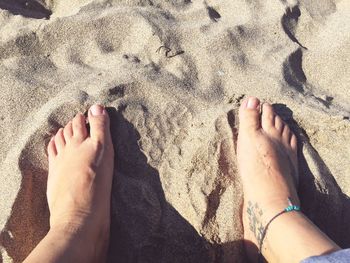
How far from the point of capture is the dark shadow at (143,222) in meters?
1.85

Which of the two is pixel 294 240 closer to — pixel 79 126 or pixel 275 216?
pixel 275 216

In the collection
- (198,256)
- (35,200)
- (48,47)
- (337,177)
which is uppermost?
(337,177)

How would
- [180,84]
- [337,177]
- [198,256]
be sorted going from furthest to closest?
[180,84] < [337,177] < [198,256]

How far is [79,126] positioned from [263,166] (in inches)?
30.2

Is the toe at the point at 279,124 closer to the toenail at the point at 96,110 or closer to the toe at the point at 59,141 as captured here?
the toenail at the point at 96,110

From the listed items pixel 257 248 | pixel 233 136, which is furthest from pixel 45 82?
pixel 257 248

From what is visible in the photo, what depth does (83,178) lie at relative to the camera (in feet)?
6.77

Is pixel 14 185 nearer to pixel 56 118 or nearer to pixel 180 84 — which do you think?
pixel 56 118

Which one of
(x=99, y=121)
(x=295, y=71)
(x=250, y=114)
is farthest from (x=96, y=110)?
(x=295, y=71)

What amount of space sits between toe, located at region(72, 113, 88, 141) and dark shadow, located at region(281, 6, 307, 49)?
1010mm

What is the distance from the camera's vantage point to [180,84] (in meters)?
2.14

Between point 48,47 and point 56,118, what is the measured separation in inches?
13.8

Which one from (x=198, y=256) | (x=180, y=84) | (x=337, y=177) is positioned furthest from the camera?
(x=180, y=84)

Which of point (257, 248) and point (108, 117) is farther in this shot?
point (108, 117)
